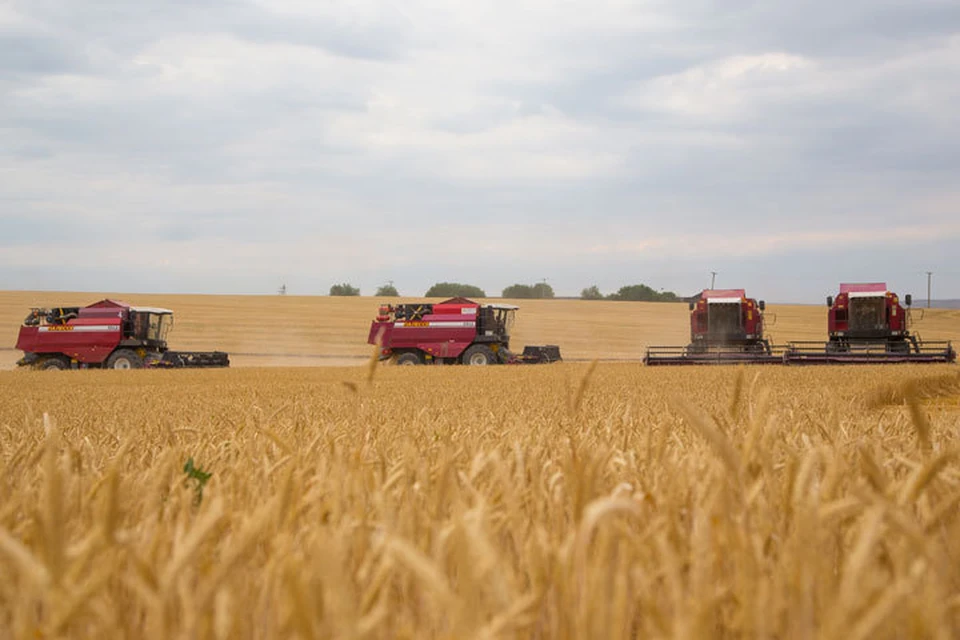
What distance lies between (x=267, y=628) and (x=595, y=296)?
86.5 metres

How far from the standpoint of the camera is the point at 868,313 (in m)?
24.2

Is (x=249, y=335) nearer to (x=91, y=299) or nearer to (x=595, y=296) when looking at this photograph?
(x=91, y=299)

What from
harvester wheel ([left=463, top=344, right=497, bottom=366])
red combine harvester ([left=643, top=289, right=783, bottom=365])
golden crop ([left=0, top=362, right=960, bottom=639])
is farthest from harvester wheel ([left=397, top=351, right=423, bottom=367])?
golden crop ([left=0, top=362, right=960, bottom=639])

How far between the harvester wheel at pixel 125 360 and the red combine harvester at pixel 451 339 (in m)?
6.99

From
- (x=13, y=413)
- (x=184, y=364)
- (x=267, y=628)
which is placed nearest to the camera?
(x=267, y=628)

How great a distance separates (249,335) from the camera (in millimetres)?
43469

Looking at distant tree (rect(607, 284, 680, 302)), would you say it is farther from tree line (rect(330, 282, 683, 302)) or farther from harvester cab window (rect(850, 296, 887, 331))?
harvester cab window (rect(850, 296, 887, 331))

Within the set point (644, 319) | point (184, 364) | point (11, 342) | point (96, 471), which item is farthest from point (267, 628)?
point (644, 319)

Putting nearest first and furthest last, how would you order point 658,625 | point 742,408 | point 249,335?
point 658,625, point 742,408, point 249,335

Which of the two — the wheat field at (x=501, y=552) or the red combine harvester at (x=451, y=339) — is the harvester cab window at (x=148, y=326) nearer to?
the red combine harvester at (x=451, y=339)

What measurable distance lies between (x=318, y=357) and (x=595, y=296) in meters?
52.5

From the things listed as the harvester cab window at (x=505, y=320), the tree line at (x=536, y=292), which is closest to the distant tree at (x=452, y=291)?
the tree line at (x=536, y=292)

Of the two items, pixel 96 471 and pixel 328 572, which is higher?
pixel 328 572

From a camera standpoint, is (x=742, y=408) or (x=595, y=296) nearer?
(x=742, y=408)
